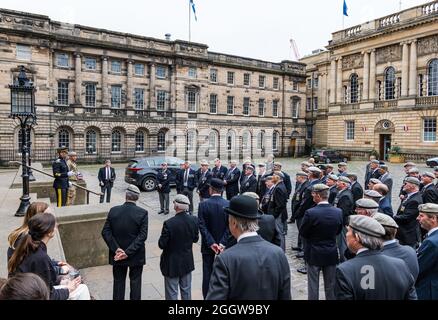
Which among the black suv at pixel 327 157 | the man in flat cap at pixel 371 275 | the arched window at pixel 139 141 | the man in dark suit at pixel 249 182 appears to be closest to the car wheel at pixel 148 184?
the man in dark suit at pixel 249 182

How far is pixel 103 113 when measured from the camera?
115 feet

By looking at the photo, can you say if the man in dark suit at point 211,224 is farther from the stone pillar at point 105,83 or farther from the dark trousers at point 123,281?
the stone pillar at point 105,83

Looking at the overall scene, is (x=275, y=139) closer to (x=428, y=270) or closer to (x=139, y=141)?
(x=139, y=141)

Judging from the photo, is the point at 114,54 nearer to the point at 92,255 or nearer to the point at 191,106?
the point at 191,106

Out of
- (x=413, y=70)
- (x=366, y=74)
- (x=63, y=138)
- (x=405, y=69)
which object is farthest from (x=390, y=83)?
(x=63, y=138)

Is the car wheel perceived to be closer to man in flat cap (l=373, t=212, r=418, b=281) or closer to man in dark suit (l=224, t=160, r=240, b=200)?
man in dark suit (l=224, t=160, r=240, b=200)

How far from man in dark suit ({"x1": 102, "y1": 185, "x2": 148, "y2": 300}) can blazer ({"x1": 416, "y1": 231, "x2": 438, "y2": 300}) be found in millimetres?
3731

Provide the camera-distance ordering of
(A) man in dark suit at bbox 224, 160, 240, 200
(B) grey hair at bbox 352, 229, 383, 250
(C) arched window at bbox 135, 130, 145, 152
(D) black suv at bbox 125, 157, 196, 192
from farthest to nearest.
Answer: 1. (C) arched window at bbox 135, 130, 145, 152
2. (D) black suv at bbox 125, 157, 196, 192
3. (A) man in dark suit at bbox 224, 160, 240, 200
4. (B) grey hair at bbox 352, 229, 383, 250

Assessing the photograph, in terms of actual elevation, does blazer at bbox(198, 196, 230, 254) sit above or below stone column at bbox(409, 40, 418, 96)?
below

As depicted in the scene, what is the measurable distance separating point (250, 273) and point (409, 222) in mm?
5016

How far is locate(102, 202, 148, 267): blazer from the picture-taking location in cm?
498

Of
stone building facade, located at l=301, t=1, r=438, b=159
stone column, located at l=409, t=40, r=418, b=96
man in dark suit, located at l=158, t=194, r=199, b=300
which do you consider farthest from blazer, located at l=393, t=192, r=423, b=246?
stone column, located at l=409, t=40, r=418, b=96

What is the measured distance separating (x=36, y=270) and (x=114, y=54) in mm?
35445
